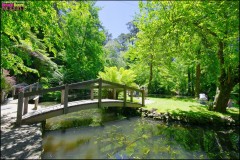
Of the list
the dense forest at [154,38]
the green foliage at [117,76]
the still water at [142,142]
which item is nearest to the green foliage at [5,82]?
the dense forest at [154,38]

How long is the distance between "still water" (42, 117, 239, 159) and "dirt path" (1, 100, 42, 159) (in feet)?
1.85

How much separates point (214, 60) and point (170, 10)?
364cm

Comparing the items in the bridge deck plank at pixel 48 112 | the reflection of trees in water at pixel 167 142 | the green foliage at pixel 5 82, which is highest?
the green foliage at pixel 5 82

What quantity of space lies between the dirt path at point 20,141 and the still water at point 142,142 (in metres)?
0.56

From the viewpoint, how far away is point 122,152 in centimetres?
632

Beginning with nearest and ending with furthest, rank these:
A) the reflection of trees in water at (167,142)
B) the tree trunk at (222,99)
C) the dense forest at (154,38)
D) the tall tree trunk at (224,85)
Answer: the dense forest at (154,38) < the reflection of trees in water at (167,142) < the tall tree trunk at (224,85) < the tree trunk at (222,99)

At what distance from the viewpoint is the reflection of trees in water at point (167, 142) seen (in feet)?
21.0

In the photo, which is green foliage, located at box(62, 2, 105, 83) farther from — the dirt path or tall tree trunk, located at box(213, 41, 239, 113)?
the dirt path

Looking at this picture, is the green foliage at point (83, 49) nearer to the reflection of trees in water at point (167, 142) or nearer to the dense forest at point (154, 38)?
the dense forest at point (154, 38)

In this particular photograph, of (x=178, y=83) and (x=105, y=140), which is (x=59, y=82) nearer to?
(x=105, y=140)

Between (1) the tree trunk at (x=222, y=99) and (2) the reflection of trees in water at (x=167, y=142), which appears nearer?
(2) the reflection of trees in water at (x=167, y=142)

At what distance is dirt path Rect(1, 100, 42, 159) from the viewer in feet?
15.4

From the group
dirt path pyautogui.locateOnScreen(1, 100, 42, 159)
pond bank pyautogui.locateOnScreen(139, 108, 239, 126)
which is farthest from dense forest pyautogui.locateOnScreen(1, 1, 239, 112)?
dirt path pyautogui.locateOnScreen(1, 100, 42, 159)

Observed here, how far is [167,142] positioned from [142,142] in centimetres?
91
